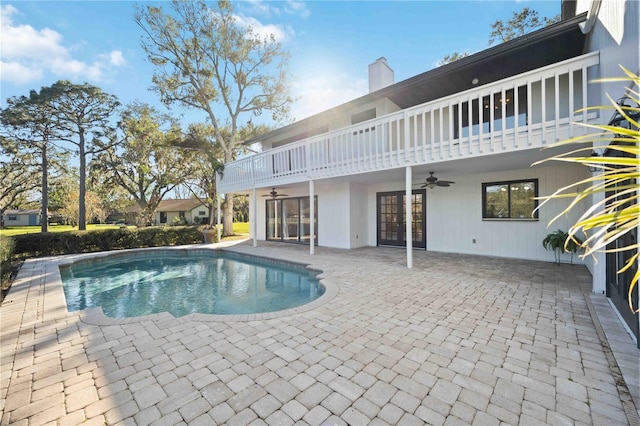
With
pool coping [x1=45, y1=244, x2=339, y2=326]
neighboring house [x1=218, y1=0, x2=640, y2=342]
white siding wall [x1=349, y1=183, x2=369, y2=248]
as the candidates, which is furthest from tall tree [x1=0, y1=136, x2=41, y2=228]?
white siding wall [x1=349, y1=183, x2=369, y2=248]

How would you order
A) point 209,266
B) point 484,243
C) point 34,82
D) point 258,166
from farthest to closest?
point 34,82 → point 258,166 → point 209,266 → point 484,243

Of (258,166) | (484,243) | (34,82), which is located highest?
(34,82)

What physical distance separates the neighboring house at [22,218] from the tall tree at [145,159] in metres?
36.2

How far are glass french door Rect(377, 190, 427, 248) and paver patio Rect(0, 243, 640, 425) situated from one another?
5027 millimetres

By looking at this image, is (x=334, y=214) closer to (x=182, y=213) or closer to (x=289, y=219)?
(x=289, y=219)

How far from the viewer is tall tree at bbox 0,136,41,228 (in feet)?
56.0

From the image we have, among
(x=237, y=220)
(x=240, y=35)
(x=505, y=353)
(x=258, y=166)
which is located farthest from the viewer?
(x=237, y=220)

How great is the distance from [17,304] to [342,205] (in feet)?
27.5

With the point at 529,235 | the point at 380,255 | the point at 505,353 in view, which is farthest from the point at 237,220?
the point at 505,353

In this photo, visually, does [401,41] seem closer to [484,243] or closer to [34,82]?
[484,243]

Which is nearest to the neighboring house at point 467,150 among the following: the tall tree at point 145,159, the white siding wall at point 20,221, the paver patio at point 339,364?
the paver patio at point 339,364

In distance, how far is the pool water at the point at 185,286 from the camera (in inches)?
206

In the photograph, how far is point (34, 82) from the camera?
14.3 meters

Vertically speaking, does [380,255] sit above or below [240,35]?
below
